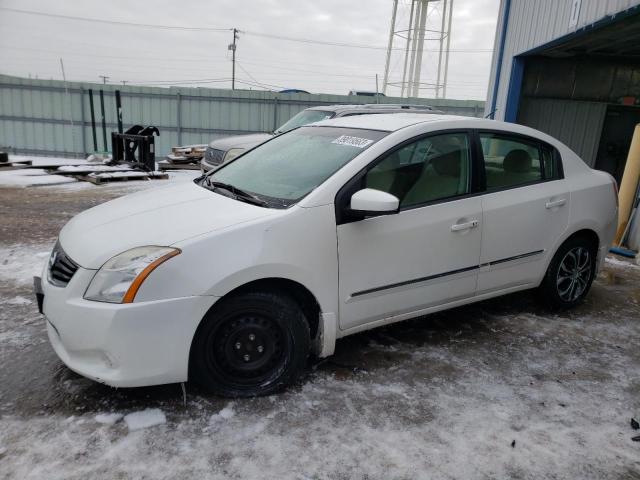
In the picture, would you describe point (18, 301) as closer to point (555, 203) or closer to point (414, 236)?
point (414, 236)

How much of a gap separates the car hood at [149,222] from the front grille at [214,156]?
5.92 meters

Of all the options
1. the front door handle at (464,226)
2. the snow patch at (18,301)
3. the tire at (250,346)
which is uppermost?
the front door handle at (464,226)

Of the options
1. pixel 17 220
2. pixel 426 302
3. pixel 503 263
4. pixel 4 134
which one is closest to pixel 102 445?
pixel 426 302

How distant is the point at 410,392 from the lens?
3.01 m

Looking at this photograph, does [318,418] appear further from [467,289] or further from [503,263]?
[503,263]

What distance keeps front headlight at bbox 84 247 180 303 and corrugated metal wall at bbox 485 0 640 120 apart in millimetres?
6553

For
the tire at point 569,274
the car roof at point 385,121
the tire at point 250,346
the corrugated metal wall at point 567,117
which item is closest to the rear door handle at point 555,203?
the tire at point 569,274

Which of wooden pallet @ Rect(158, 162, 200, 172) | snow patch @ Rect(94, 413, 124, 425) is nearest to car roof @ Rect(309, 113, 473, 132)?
snow patch @ Rect(94, 413, 124, 425)

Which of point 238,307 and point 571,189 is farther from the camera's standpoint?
point 571,189

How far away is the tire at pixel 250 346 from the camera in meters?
2.68

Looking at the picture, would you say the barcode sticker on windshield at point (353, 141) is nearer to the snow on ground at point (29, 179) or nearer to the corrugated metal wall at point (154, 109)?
the snow on ground at point (29, 179)

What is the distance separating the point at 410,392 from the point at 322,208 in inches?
48.7

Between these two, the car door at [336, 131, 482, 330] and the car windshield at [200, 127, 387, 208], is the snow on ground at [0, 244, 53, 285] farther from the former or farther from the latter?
the car door at [336, 131, 482, 330]

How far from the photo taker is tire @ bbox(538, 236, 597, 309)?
4.18m
